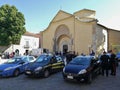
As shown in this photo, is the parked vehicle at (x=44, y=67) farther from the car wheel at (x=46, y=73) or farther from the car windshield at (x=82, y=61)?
the car windshield at (x=82, y=61)

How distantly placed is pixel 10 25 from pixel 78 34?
1749 cm

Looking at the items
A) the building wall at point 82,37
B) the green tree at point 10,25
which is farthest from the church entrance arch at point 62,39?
the green tree at point 10,25

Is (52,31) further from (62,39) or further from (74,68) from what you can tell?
(74,68)

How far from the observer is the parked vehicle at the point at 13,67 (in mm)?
11558

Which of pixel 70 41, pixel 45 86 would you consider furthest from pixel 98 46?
pixel 45 86

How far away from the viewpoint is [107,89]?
850 centimetres

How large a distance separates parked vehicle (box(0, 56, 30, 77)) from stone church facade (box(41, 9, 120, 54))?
17.4 metres

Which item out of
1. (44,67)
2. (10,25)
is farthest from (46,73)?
(10,25)

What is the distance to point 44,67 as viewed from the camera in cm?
1113

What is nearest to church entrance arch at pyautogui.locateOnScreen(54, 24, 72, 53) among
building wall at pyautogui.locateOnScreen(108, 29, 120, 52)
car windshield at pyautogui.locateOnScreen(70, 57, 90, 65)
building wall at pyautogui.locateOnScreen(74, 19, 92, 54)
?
building wall at pyautogui.locateOnScreen(74, 19, 92, 54)

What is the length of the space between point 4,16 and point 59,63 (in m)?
29.9

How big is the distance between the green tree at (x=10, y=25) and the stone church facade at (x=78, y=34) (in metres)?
6.95

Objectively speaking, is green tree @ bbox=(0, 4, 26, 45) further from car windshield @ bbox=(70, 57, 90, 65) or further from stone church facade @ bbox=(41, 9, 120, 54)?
car windshield @ bbox=(70, 57, 90, 65)

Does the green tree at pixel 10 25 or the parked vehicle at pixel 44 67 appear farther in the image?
the green tree at pixel 10 25
